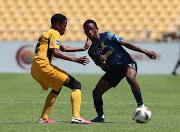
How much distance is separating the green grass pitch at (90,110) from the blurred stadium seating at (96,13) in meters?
11.7

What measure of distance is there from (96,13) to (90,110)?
709 inches

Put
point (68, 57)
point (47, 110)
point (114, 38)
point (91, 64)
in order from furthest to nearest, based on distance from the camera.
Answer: point (91, 64) < point (114, 38) < point (47, 110) < point (68, 57)

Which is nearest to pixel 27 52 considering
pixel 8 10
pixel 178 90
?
pixel 8 10

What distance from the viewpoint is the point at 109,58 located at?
7.43 metres

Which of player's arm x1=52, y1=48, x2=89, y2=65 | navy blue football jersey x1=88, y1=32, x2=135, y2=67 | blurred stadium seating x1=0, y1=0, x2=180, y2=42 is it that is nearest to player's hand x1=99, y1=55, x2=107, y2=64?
navy blue football jersey x1=88, y1=32, x2=135, y2=67

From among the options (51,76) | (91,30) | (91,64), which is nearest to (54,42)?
(51,76)

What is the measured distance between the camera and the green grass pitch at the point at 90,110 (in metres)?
6.48

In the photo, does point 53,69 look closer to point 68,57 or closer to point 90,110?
point 68,57

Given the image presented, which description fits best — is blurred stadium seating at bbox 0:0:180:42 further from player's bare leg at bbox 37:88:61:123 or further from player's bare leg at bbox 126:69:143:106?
player's bare leg at bbox 37:88:61:123

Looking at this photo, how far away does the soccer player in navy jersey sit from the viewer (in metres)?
7.21

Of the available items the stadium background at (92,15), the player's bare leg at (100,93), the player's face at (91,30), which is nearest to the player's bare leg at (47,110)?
the player's bare leg at (100,93)

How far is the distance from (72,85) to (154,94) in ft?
20.9

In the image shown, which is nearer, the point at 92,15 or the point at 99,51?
the point at 99,51

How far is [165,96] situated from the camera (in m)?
12.4
